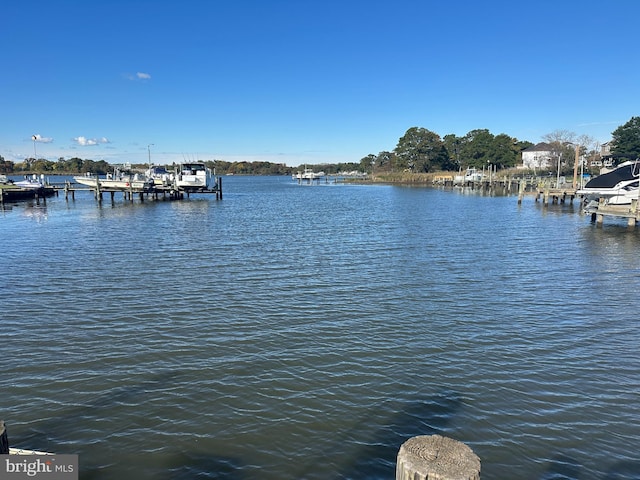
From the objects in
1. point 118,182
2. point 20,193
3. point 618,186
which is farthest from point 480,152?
point 20,193

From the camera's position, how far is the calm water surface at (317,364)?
606 cm

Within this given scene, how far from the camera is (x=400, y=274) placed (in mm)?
16250

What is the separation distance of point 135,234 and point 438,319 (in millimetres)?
21781

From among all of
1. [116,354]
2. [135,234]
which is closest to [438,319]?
[116,354]

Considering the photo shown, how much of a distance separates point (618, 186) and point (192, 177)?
4994 centimetres

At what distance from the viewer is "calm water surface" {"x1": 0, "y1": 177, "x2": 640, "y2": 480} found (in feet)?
19.9

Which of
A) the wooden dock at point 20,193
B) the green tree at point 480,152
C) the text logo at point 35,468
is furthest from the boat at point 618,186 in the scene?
the green tree at point 480,152

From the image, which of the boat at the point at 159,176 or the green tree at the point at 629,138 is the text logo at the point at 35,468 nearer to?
the boat at the point at 159,176

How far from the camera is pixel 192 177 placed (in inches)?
2371

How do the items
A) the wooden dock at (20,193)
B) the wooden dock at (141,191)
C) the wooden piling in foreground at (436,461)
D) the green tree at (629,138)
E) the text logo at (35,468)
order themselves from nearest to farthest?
the wooden piling in foreground at (436,461) < the text logo at (35,468) < the wooden dock at (20,193) < the wooden dock at (141,191) < the green tree at (629,138)

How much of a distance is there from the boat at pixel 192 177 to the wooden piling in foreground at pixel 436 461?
2388 inches

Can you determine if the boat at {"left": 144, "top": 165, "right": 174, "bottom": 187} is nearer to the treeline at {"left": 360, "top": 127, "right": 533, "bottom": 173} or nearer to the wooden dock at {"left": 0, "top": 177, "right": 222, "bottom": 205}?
the wooden dock at {"left": 0, "top": 177, "right": 222, "bottom": 205}

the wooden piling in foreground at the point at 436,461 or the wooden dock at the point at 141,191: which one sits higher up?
the wooden dock at the point at 141,191

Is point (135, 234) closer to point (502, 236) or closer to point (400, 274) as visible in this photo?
point (400, 274)
